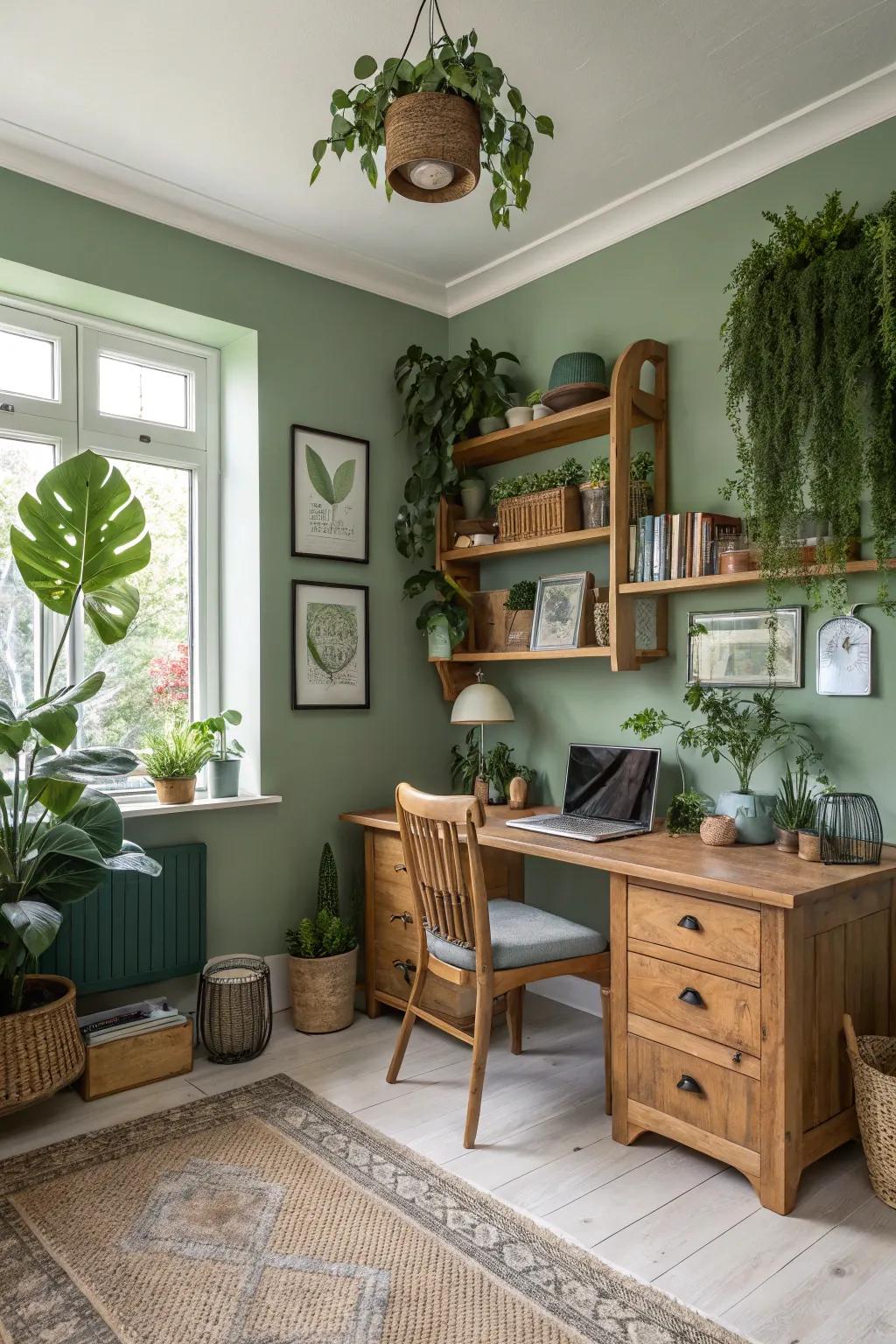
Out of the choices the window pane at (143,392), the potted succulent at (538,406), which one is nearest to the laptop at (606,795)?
the potted succulent at (538,406)

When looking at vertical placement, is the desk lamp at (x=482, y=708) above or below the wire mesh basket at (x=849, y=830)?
above

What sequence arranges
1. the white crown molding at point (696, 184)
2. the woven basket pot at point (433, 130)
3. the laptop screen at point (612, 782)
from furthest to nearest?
1. the laptop screen at point (612, 782)
2. the white crown molding at point (696, 184)
3. the woven basket pot at point (433, 130)

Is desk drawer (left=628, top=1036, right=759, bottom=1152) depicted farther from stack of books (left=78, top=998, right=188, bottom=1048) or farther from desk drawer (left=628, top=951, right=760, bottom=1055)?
stack of books (left=78, top=998, right=188, bottom=1048)

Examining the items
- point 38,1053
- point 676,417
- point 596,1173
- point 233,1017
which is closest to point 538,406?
point 676,417

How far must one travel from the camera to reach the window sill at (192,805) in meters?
2.99

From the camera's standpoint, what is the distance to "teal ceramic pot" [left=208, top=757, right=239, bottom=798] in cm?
321

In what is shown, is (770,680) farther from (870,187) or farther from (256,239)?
(256,239)

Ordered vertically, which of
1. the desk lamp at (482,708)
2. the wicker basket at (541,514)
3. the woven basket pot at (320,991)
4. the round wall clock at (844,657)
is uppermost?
the wicker basket at (541,514)

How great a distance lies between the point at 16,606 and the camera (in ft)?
9.78

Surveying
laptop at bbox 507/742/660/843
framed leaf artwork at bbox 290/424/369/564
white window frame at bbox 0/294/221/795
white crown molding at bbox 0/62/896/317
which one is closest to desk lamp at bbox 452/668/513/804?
laptop at bbox 507/742/660/843

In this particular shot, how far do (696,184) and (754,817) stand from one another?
2023mm

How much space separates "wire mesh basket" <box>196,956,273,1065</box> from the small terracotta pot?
1.94 feet

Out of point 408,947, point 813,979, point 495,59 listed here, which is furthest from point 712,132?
point 408,947

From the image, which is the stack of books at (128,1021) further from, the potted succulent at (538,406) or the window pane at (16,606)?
the potted succulent at (538,406)
